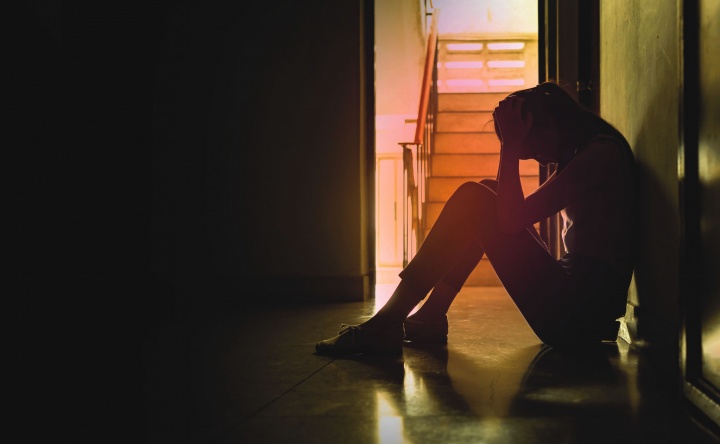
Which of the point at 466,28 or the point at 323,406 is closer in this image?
the point at 323,406

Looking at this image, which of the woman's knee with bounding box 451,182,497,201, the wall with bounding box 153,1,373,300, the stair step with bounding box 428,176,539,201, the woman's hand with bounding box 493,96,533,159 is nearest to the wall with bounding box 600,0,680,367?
the woman's hand with bounding box 493,96,533,159

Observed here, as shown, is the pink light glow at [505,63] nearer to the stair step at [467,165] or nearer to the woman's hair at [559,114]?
the stair step at [467,165]

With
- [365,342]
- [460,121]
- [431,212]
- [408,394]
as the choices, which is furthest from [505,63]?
[408,394]

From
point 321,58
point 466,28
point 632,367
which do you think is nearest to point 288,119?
point 321,58

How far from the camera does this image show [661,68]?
161 cm

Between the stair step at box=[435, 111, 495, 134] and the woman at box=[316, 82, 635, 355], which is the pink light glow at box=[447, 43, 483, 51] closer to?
the stair step at box=[435, 111, 495, 134]

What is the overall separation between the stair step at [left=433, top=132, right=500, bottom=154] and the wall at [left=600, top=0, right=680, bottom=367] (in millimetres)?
3510

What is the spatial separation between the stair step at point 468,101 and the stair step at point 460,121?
31 centimetres

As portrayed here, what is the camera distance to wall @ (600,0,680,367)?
1.53 meters

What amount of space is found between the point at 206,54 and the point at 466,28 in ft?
18.1

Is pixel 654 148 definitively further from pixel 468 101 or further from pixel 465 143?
pixel 468 101

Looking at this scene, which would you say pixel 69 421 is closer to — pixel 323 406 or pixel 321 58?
pixel 323 406

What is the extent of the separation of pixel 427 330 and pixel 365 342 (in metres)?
0.31

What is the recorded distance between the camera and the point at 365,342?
175 cm
